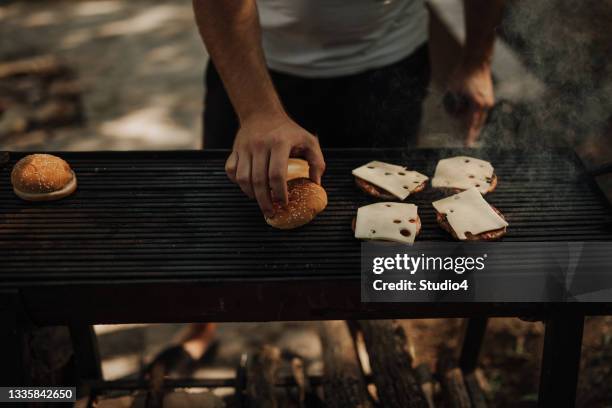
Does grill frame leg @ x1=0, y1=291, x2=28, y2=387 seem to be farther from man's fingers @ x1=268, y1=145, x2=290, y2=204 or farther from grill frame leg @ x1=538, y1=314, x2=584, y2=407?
grill frame leg @ x1=538, y1=314, x2=584, y2=407

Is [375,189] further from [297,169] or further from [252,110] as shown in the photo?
[252,110]

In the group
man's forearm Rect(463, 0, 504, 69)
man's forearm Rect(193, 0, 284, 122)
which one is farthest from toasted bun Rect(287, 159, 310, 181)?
man's forearm Rect(463, 0, 504, 69)

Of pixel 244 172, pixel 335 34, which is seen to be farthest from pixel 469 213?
pixel 335 34

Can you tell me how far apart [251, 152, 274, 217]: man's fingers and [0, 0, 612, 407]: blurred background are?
1239mm

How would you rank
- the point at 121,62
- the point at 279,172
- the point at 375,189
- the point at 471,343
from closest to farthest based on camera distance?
the point at 279,172, the point at 375,189, the point at 471,343, the point at 121,62

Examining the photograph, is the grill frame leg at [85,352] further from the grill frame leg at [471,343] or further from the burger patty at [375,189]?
the grill frame leg at [471,343]

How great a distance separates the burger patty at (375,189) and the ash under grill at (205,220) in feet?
0.10

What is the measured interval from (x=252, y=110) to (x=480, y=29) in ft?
4.52

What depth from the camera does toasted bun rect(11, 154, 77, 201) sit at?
2270mm

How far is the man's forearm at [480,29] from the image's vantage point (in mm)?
3086

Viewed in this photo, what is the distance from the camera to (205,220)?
2.27 meters

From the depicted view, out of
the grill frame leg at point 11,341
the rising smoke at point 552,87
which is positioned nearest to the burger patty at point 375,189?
the rising smoke at point 552,87

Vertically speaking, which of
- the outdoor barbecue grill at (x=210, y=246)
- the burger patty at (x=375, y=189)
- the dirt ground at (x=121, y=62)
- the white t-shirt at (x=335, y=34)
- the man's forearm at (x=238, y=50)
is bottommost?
the outdoor barbecue grill at (x=210, y=246)

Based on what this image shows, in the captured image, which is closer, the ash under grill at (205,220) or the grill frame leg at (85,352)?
the ash under grill at (205,220)
